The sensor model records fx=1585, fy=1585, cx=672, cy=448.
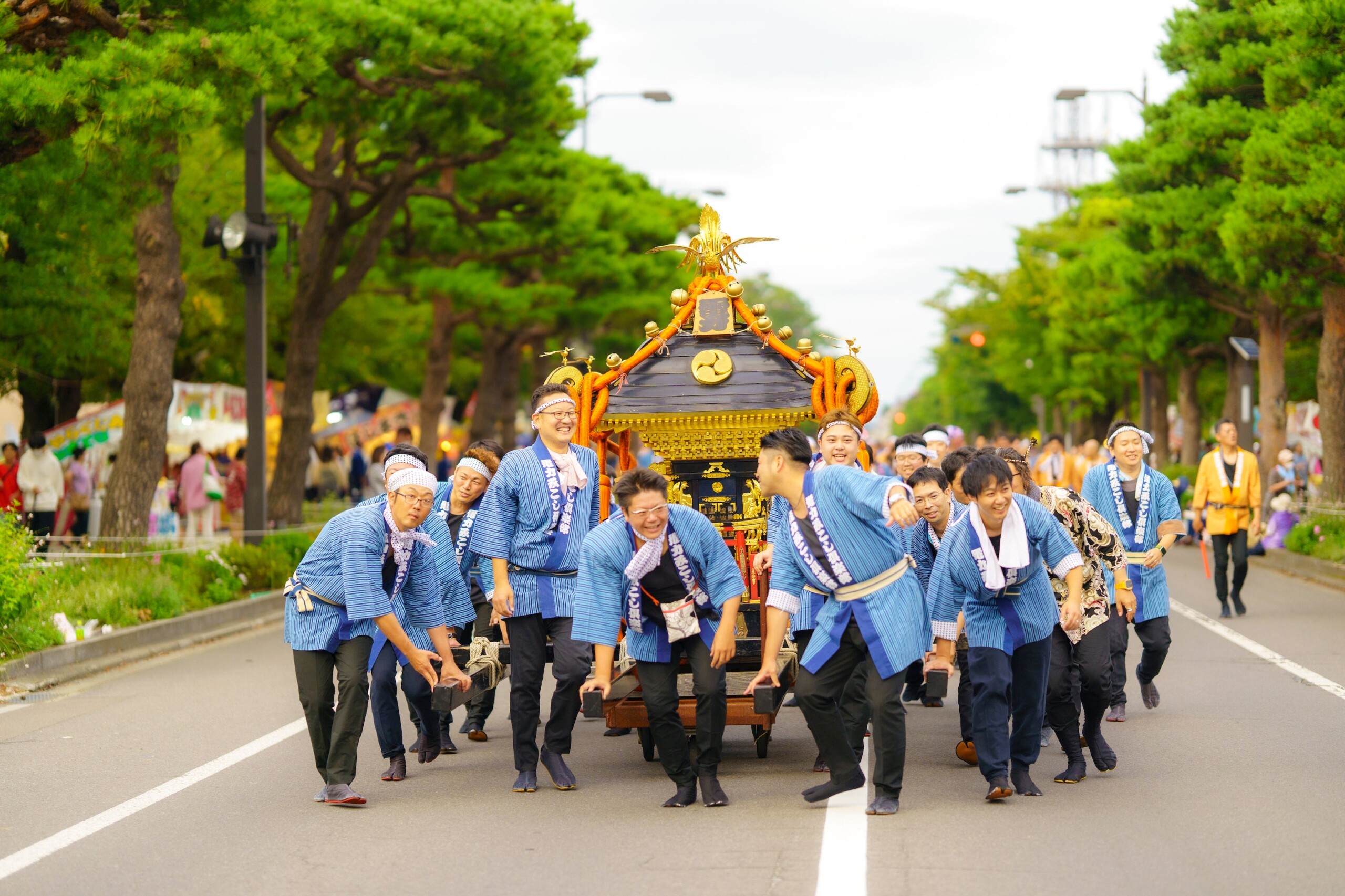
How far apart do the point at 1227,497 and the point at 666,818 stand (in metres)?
9.25

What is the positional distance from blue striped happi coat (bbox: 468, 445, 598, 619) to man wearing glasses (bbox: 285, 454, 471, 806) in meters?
0.54

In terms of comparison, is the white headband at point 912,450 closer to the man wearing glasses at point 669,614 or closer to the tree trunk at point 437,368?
the man wearing glasses at point 669,614

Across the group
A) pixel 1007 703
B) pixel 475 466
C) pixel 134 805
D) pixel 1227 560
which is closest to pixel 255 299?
pixel 475 466

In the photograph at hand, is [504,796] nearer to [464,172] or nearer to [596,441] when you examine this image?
[596,441]

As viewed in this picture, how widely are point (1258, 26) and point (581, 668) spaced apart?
1886 centimetres

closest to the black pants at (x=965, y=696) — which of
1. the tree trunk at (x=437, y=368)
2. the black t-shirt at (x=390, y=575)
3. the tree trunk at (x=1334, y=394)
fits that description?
the black t-shirt at (x=390, y=575)

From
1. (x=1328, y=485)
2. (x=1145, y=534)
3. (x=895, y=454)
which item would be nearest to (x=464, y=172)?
(x=1328, y=485)

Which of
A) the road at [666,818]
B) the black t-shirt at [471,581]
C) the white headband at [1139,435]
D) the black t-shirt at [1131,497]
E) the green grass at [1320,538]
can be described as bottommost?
the road at [666,818]

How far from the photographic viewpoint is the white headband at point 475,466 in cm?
944

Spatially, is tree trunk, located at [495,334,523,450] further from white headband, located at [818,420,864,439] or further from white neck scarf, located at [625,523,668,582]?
white neck scarf, located at [625,523,668,582]

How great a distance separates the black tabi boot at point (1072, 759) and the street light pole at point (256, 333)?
42.7 ft

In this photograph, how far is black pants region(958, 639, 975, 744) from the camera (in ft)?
28.6

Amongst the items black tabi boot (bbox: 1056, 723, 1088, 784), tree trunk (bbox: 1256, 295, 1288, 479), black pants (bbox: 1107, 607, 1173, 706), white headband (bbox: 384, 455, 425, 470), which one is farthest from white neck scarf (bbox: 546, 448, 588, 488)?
tree trunk (bbox: 1256, 295, 1288, 479)

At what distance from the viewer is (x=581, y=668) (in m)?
7.96
